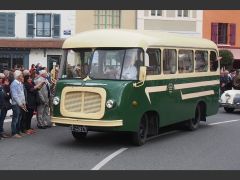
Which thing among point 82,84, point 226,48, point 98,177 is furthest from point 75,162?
point 226,48

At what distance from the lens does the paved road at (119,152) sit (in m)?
10.3

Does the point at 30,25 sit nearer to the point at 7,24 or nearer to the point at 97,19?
the point at 7,24

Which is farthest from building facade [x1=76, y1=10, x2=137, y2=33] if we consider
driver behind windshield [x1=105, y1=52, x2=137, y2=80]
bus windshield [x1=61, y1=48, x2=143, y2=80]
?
driver behind windshield [x1=105, y1=52, x2=137, y2=80]

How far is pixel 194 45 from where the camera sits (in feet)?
50.4

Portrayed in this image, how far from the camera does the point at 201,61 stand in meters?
15.8

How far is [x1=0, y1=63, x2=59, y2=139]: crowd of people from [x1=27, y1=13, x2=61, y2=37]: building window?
21.1 m

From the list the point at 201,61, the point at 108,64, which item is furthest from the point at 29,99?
the point at 201,61

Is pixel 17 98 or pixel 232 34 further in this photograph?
pixel 232 34

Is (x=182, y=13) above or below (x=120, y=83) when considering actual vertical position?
above

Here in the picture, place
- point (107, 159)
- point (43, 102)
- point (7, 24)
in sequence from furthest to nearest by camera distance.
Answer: point (7, 24) < point (43, 102) < point (107, 159)

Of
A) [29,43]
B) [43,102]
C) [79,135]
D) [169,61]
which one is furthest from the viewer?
[29,43]

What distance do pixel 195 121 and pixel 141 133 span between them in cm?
364

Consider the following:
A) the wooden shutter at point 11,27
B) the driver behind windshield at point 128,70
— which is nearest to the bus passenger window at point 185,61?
the driver behind windshield at point 128,70

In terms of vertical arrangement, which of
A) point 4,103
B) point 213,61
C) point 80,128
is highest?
point 213,61
